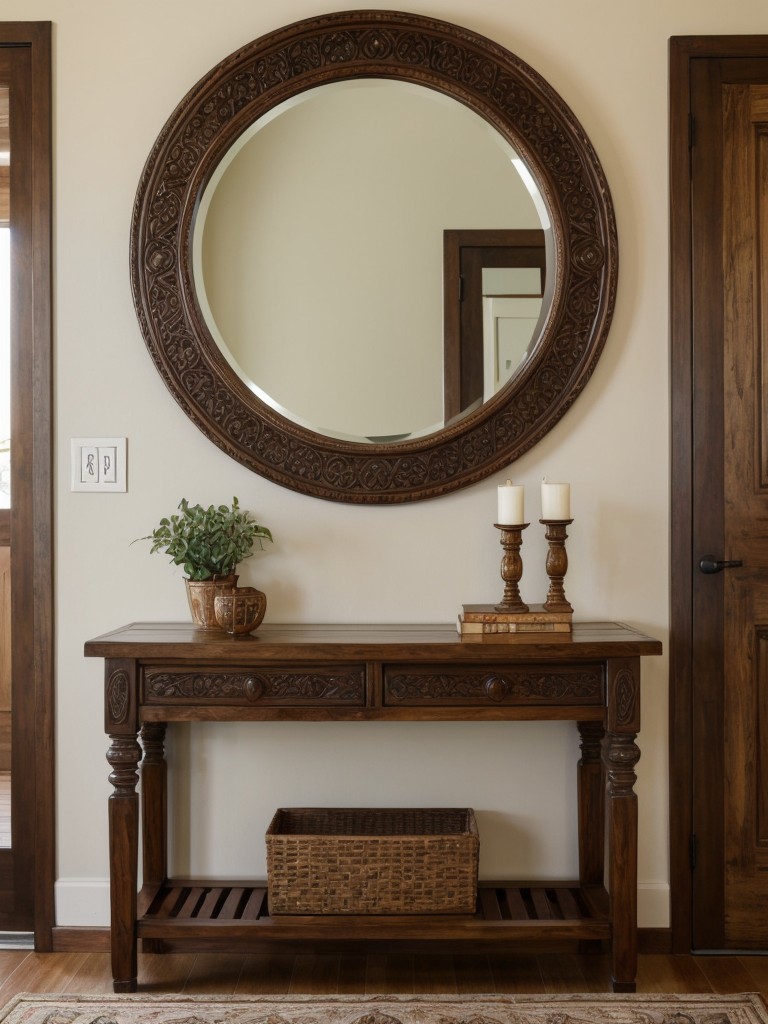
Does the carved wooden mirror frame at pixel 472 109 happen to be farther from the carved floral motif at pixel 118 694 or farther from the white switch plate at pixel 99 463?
the carved floral motif at pixel 118 694

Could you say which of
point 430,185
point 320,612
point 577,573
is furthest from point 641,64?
point 320,612

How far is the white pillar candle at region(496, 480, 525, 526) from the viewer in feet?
6.75

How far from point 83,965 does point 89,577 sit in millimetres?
965

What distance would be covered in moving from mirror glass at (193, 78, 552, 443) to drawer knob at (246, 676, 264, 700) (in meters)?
0.67

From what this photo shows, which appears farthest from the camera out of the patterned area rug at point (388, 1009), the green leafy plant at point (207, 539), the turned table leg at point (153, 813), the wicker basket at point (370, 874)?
the turned table leg at point (153, 813)

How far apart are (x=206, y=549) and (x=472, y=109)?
131 cm

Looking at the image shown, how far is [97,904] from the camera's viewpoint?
7.41 feet

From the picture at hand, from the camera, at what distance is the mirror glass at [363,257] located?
7.38ft

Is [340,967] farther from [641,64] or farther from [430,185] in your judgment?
[641,64]

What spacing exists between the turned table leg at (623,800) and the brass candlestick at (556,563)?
0.22m

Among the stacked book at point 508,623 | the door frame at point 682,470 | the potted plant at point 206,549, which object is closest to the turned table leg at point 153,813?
the potted plant at point 206,549

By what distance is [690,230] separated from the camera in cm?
225

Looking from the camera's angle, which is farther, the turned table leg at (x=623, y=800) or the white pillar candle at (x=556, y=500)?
the white pillar candle at (x=556, y=500)

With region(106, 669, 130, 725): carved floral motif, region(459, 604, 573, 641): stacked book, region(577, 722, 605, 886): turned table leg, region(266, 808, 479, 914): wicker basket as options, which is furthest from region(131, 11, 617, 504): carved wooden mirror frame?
region(266, 808, 479, 914): wicker basket
